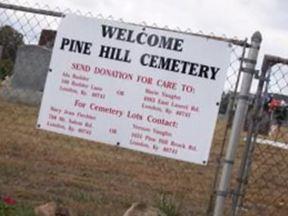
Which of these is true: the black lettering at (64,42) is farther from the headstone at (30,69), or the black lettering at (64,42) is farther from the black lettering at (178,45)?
the headstone at (30,69)

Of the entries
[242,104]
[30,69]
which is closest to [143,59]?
[242,104]

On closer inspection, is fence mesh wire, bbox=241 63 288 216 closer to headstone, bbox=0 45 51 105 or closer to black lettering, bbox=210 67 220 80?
black lettering, bbox=210 67 220 80

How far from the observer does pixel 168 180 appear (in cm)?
987

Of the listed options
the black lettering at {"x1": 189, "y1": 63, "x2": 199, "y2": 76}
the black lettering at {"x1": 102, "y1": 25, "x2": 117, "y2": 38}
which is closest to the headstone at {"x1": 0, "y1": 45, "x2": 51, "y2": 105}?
the black lettering at {"x1": 102, "y1": 25, "x2": 117, "y2": 38}

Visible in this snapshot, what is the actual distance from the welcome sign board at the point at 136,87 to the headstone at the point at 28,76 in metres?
12.5

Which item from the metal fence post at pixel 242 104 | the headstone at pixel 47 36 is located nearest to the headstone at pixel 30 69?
the headstone at pixel 47 36

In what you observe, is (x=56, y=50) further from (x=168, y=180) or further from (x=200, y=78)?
(x=168, y=180)

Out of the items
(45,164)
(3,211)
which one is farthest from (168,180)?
(3,211)

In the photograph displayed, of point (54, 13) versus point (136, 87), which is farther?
point (54, 13)

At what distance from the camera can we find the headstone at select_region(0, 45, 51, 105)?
733 inches

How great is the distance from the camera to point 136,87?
18.7ft

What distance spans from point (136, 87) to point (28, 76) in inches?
539

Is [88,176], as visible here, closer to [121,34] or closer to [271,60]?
[121,34]

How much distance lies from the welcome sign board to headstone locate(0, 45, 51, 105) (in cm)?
1254
